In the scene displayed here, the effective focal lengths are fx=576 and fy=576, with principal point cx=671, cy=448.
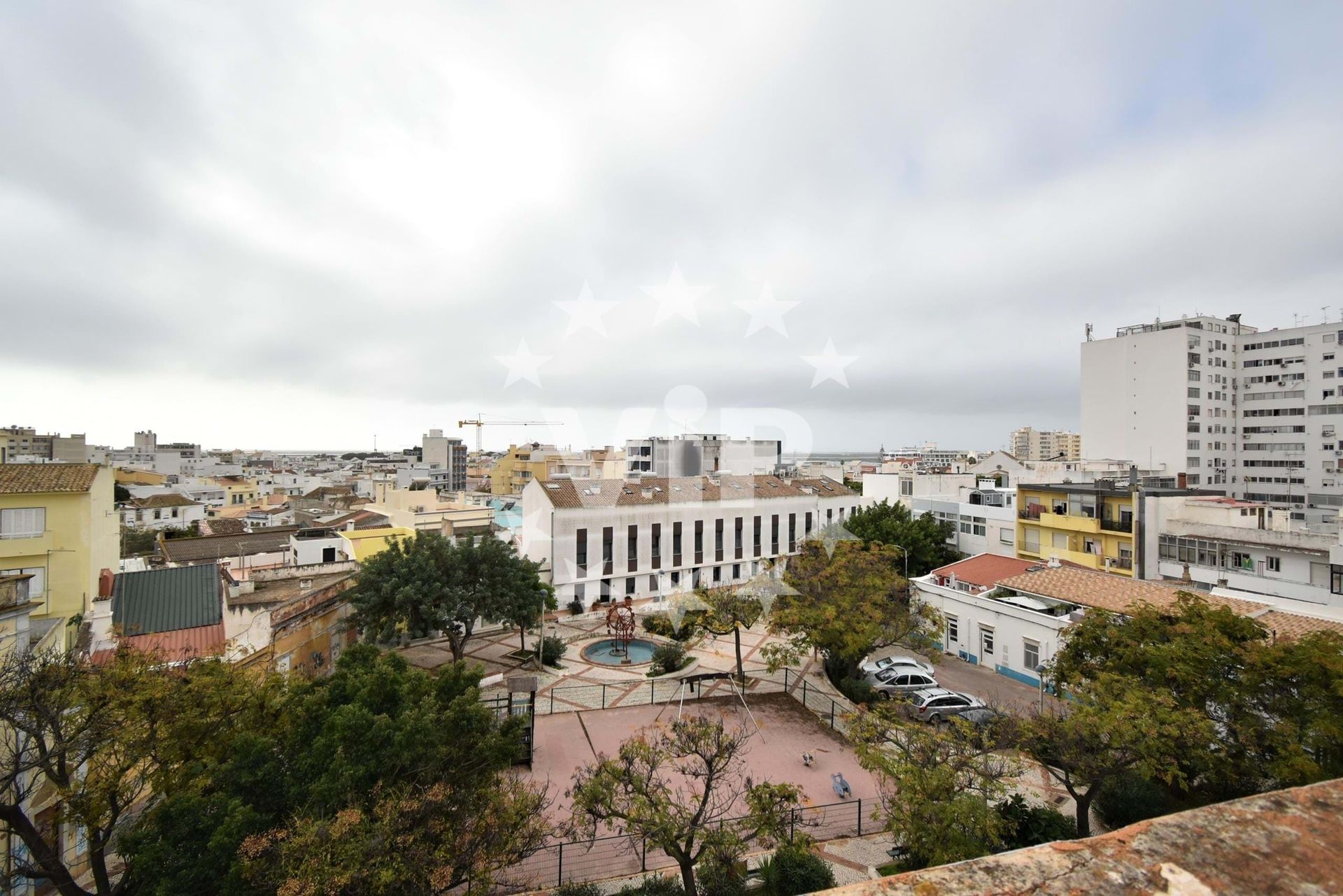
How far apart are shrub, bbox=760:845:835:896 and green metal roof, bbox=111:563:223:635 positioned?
55.2 feet

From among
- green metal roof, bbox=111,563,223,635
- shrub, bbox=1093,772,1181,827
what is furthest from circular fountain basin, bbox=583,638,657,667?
shrub, bbox=1093,772,1181,827

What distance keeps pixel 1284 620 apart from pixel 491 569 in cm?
2435

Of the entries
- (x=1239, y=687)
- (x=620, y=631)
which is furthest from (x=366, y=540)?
(x=1239, y=687)

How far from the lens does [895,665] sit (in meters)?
20.9

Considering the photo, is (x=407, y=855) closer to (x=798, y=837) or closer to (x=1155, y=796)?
(x=798, y=837)

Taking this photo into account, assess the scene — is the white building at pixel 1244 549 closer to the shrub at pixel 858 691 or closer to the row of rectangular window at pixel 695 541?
the shrub at pixel 858 691

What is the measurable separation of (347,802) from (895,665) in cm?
1828

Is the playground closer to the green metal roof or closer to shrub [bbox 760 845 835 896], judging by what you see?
shrub [bbox 760 845 835 896]

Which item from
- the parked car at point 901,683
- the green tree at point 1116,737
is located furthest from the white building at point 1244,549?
the green tree at point 1116,737

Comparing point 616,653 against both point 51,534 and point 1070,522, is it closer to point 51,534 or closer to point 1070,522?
point 51,534

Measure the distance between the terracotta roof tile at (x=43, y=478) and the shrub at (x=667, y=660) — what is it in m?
18.1

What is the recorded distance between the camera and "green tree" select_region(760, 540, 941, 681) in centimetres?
1772

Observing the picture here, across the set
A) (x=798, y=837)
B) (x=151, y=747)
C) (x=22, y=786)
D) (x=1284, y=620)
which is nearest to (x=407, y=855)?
(x=151, y=747)

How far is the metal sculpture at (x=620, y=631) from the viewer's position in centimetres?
2411
